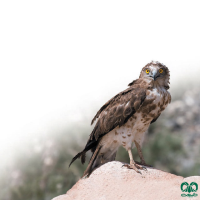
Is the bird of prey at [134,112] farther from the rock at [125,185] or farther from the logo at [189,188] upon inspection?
the logo at [189,188]

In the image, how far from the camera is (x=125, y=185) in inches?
229

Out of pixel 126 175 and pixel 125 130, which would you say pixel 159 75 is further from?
pixel 126 175

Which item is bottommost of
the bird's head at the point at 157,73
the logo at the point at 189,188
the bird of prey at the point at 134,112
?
the logo at the point at 189,188

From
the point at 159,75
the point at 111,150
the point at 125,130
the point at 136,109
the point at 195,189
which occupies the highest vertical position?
the point at 159,75

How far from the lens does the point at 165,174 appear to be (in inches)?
243

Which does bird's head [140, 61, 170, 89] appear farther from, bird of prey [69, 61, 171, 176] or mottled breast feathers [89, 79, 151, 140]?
mottled breast feathers [89, 79, 151, 140]

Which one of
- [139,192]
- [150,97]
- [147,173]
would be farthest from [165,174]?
[150,97]

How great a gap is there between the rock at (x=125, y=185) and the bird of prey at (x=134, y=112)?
0.21 metres

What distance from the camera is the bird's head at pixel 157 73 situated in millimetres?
6087

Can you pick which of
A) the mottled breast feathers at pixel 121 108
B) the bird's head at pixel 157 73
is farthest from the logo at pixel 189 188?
the bird's head at pixel 157 73

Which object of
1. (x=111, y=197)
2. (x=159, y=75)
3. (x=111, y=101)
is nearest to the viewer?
(x=111, y=197)

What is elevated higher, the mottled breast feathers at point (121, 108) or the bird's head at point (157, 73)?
the bird's head at point (157, 73)

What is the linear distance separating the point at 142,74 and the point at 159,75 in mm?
387

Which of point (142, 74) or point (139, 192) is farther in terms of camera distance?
point (142, 74)
